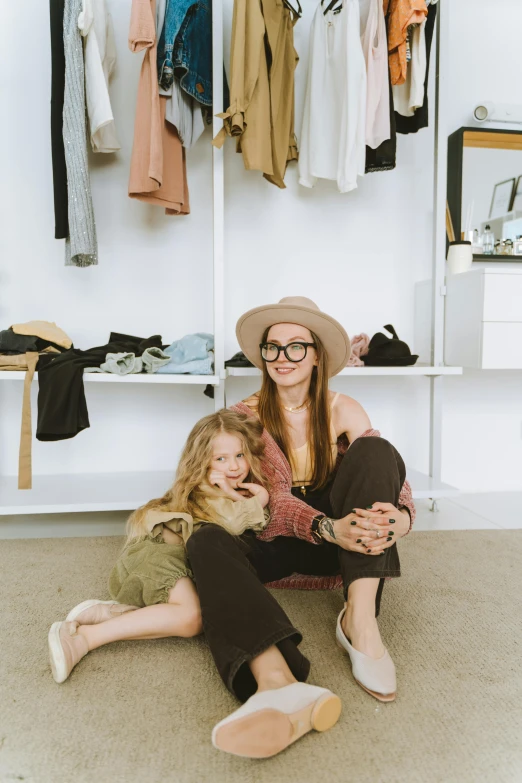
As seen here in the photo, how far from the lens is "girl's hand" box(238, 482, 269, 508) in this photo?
55.9 inches

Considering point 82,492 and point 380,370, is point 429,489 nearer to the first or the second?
point 380,370

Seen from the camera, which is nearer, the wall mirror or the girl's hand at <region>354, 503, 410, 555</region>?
the girl's hand at <region>354, 503, 410, 555</region>

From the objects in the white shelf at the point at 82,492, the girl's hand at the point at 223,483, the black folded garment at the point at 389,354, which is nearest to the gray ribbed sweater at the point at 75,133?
the white shelf at the point at 82,492

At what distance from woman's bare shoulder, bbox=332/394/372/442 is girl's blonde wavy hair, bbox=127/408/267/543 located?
21 cm

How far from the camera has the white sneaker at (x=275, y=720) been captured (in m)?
0.87

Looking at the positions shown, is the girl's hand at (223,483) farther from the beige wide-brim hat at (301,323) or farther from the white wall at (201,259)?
the white wall at (201,259)

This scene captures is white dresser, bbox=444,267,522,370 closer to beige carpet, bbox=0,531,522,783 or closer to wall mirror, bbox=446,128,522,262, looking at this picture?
wall mirror, bbox=446,128,522,262

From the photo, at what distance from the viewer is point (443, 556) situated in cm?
191

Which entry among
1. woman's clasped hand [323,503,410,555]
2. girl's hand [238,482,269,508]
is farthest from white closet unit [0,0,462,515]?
woman's clasped hand [323,503,410,555]

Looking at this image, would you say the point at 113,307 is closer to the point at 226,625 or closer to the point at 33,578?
the point at 33,578

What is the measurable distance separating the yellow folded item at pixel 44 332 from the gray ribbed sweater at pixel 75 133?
0.31m

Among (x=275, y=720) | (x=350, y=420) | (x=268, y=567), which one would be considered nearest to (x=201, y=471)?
(x=268, y=567)

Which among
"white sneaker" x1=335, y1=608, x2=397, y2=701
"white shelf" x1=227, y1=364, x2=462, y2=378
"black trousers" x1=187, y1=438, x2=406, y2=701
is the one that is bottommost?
"white sneaker" x1=335, y1=608, x2=397, y2=701

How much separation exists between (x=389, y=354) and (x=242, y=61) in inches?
47.1
